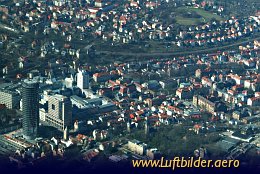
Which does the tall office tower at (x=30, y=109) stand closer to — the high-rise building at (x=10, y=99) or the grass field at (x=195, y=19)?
the high-rise building at (x=10, y=99)

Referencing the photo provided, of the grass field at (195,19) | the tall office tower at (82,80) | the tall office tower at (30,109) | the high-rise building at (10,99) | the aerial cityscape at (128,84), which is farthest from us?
the grass field at (195,19)

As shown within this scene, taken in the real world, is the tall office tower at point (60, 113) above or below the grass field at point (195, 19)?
above

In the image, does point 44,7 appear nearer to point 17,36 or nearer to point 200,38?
point 17,36

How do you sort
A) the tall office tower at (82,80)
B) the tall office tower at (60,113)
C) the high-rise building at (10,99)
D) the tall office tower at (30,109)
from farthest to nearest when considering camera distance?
the tall office tower at (82,80) → the high-rise building at (10,99) → the tall office tower at (60,113) → the tall office tower at (30,109)

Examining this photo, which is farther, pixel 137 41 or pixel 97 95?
pixel 137 41

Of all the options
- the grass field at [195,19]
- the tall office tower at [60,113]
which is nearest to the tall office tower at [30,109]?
the tall office tower at [60,113]

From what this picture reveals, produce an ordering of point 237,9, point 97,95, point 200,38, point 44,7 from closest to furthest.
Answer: point 97,95 < point 200,38 < point 44,7 < point 237,9

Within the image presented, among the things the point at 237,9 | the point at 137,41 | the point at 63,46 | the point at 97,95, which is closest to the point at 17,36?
the point at 63,46
